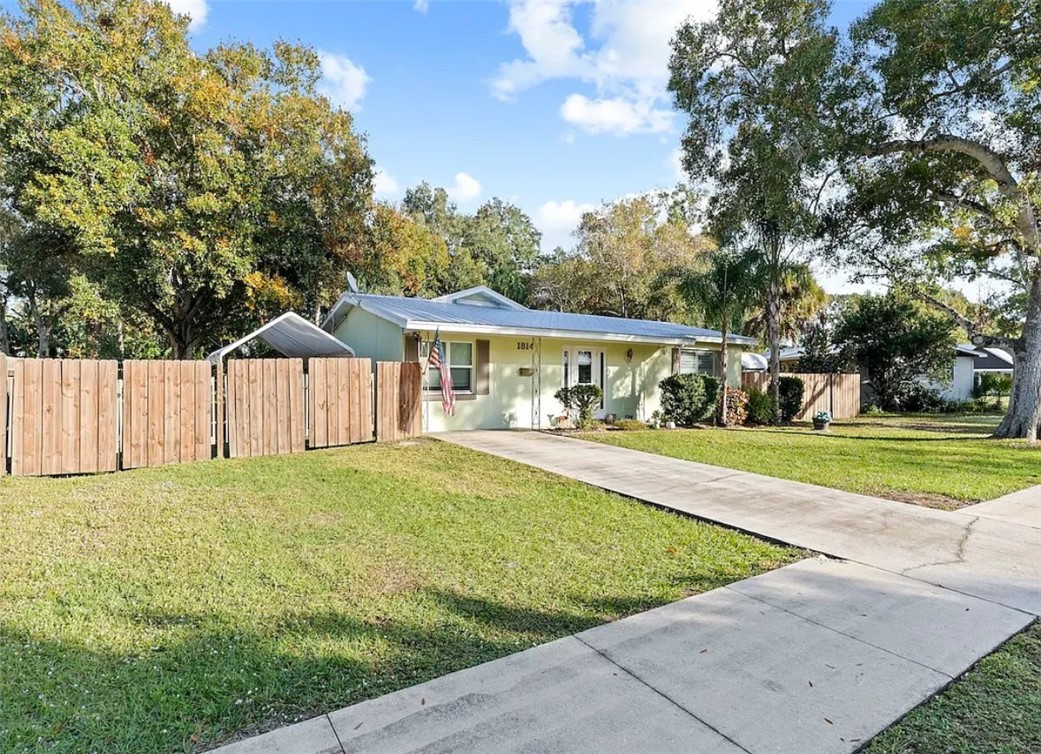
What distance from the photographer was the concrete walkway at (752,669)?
2453 millimetres

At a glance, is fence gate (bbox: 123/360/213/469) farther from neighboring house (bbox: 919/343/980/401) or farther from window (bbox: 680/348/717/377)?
neighboring house (bbox: 919/343/980/401)

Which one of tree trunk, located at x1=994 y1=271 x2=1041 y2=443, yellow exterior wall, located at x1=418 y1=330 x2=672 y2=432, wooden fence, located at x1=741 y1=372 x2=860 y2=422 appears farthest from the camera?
wooden fence, located at x1=741 y1=372 x2=860 y2=422

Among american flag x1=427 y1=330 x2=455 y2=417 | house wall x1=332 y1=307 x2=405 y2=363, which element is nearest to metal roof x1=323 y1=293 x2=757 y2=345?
house wall x1=332 y1=307 x2=405 y2=363

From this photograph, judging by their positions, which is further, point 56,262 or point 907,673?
point 56,262

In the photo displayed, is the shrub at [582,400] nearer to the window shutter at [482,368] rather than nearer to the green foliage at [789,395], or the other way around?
the window shutter at [482,368]

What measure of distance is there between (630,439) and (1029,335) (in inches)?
412

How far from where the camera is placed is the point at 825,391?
1998 centimetres

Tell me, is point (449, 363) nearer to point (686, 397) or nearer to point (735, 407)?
point (686, 397)

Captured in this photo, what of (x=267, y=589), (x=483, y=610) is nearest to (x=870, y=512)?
(x=483, y=610)

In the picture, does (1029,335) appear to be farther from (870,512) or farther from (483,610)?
(483,610)

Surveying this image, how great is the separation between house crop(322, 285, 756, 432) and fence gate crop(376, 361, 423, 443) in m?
0.82

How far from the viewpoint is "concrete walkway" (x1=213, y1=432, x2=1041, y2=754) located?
245 centimetres

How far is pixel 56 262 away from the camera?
1994cm

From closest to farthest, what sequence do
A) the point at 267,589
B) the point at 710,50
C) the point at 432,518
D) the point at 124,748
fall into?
the point at 124,748 → the point at 267,589 → the point at 432,518 → the point at 710,50
